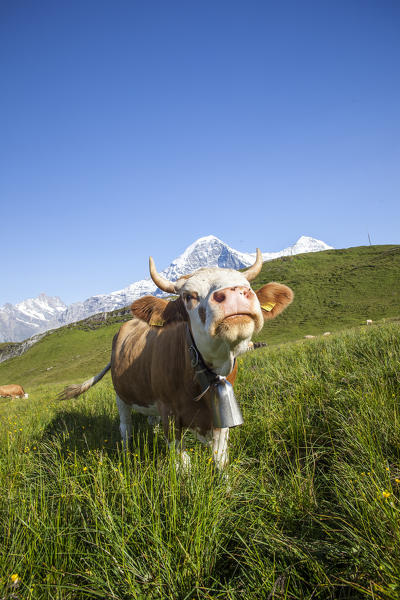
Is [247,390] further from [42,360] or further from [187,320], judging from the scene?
[42,360]

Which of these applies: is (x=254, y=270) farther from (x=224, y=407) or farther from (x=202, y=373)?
(x=224, y=407)

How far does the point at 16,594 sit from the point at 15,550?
9.8 inches

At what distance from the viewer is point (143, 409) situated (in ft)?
16.1

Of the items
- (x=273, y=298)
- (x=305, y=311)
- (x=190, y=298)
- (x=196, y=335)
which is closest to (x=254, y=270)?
(x=273, y=298)

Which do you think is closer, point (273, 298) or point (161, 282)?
point (273, 298)

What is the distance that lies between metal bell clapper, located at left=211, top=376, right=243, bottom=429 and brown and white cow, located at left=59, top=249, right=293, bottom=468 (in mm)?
131

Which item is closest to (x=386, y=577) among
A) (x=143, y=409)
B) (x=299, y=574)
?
(x=299, y=574)

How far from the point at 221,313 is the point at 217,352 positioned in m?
0.48

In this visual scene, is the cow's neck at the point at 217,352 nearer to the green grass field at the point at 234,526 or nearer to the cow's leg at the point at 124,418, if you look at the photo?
the green grass field at the point at 234,526

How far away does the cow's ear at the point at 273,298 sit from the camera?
366 cm

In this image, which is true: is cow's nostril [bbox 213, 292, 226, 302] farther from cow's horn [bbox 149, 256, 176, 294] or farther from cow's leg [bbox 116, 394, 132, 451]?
cow's leg [bbox 116, 394, 132, 451]

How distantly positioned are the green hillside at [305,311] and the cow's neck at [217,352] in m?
30.5

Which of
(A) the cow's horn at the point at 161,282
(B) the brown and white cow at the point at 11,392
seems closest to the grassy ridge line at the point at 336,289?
(B) the brown and white cow at the point at 11,392

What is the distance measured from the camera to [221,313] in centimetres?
270
